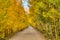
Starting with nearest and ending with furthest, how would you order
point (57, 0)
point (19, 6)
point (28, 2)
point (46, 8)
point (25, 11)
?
point (57, 0)
point (46, 8)
point (28, 2)
point (19, 6)
point (25, 11)

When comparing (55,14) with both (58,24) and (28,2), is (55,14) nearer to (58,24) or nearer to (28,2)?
(58,24)

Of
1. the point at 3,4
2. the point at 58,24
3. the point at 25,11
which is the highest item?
the point at 3,4

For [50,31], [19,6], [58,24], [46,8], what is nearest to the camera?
[58,24]

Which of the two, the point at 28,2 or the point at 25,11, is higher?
the point at 28,2

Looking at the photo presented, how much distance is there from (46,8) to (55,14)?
1.96 meters

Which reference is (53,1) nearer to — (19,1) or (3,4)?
(3,4)

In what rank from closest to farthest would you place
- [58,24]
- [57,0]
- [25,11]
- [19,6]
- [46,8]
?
[57,0] < [58,24] < [46,8] < [19,6] < [25,11]

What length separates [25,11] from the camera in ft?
113

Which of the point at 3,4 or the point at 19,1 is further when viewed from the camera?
the point at 19,1

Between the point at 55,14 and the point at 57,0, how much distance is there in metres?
1.08

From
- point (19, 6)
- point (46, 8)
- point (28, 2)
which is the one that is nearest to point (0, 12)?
point (46, 8)

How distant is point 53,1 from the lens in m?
14.8

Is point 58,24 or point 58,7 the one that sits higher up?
point 58,7

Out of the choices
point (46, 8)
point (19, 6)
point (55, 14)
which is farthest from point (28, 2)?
point (55, 14)
